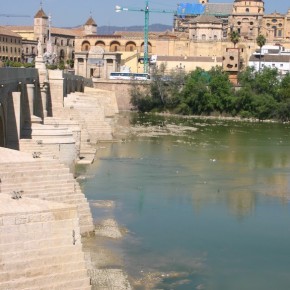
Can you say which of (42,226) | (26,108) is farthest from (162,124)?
(42,226)

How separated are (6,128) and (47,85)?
546 inches

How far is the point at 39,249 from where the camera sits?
39.2 ft

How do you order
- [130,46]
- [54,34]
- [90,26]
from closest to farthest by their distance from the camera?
[130,46]
[54,34]
[90,26]

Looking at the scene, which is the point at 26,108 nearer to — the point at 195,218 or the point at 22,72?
the point at 22,72

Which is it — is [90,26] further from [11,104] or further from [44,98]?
[11,104]

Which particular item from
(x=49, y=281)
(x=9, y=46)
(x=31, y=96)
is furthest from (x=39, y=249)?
(x=9, y=46)

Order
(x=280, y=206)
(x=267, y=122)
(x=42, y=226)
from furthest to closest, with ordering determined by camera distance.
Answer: (x=267, y=122)
(x=280, y=206)
(x=42, y=226)

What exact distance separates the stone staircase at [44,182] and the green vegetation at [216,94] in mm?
46273

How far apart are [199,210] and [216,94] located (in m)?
43.0

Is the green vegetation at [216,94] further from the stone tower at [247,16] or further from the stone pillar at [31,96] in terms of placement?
the stone pillar at [31,96]

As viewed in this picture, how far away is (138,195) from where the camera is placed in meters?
24.7

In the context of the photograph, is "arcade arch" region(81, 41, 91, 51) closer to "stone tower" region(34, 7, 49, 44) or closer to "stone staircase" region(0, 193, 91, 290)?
"stone tower" region(34, 7, 49, 44)

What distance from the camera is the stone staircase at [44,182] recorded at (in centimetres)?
1672

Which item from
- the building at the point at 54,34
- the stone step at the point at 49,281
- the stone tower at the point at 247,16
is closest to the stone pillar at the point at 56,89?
the stone step at the point at 49,281
